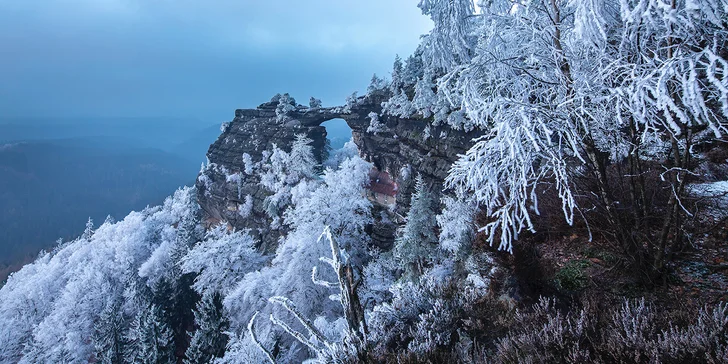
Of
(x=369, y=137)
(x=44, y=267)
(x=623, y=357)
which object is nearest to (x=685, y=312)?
(x=623, y=357)

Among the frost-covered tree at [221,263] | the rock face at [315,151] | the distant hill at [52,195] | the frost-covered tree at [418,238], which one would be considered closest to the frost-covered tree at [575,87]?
the frost-covered tree at [418,238]

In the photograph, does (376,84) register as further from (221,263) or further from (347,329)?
(347,329)

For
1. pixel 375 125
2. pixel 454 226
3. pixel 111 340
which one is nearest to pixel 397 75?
pixel 375 125

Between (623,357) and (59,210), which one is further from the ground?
(623,357)

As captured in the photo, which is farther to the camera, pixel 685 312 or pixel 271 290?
pixel 271 290

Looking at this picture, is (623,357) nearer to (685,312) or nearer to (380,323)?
(685,312)

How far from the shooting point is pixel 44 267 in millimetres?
42969

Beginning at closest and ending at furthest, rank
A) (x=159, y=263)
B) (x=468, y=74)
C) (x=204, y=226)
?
(x=468, y=74)
(x=159, y=263)
(x=204, y=226)

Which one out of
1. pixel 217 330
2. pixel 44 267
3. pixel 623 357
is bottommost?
pixel 44 267

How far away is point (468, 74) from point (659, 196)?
4771mm

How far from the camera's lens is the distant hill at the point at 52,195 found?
403ft

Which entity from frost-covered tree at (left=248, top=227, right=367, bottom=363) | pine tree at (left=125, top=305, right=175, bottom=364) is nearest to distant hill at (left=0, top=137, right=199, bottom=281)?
pine tree at (left=125, top=305, right=175, bottom=364)

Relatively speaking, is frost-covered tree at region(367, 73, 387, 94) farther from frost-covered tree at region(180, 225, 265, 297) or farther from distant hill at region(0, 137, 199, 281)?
distant hill at region(0, 137, 199, 281)

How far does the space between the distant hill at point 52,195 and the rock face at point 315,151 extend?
346ft
